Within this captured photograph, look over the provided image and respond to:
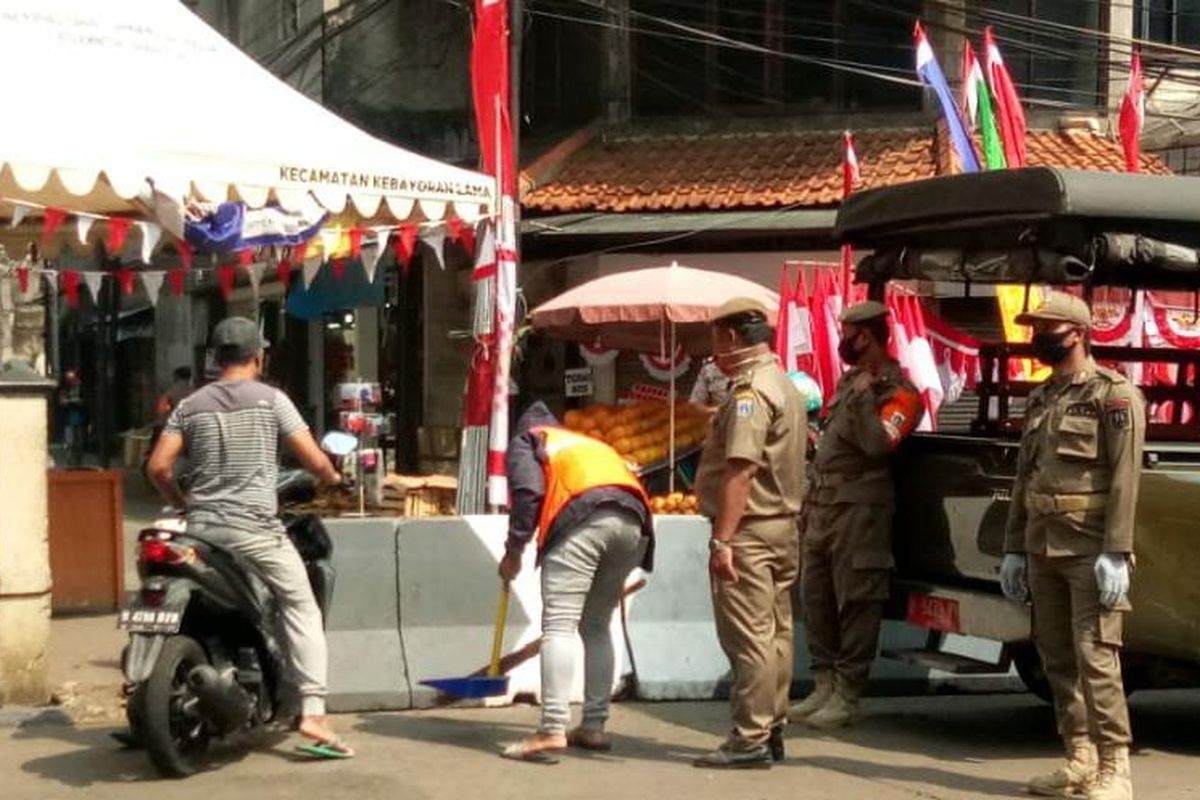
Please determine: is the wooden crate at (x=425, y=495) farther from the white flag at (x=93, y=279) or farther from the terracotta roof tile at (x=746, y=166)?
the terracotta roof tile at (x=746, y=166)

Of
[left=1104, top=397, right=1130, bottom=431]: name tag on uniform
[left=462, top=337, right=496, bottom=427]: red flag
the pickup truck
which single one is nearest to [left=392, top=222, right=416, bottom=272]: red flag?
[left=462, top=337, right=496, bottom=427]: red flag

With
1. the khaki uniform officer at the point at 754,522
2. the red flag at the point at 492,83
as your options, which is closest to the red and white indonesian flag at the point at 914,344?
the red flag at the point at 492,83

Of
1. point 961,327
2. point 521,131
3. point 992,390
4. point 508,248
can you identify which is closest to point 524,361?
point 521,131

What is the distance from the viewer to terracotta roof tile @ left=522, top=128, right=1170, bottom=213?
1675 cm

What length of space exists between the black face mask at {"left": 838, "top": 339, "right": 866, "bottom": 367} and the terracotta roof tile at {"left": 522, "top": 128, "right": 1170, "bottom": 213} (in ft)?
28.3

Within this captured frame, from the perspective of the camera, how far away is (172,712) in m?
6.61

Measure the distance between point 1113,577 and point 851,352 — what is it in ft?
6.43

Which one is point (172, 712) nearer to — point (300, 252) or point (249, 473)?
point (249, 473)

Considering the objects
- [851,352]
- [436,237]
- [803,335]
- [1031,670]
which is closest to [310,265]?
[436,237]

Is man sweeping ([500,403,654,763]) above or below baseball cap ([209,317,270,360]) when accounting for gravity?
below

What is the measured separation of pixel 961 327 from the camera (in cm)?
1352

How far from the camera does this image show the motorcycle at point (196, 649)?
6504 millimetres

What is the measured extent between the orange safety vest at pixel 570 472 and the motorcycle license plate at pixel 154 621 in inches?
58.6

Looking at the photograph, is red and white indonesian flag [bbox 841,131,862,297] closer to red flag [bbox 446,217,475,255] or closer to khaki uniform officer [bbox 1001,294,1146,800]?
red flag [bbox 446,217,475,255]
